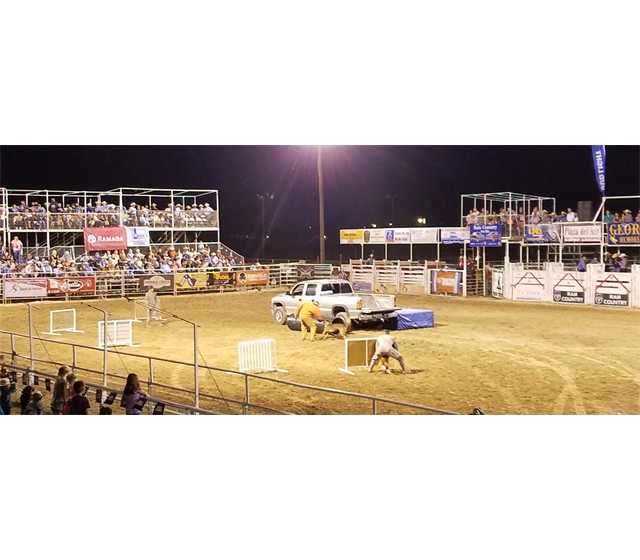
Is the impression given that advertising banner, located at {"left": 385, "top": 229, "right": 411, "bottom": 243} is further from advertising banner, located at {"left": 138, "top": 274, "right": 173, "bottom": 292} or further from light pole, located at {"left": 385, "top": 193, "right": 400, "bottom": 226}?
advertising banner, located at {"left": 138, "top": 274, "right": 173, "bottom": 292}

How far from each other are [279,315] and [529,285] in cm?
1103

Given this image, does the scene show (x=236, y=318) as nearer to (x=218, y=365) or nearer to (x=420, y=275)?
(x=218, y=365)

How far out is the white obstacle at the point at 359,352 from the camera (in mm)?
14188

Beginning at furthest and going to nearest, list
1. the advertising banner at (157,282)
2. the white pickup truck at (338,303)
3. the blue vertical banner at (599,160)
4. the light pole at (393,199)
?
the advertising banner at (157,282) → the light pole at (393,199) → the blue vertical banner at (599,160) → the white pickup truck at (338,303)

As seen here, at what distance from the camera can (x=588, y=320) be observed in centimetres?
2152

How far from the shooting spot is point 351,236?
35500 millimetres

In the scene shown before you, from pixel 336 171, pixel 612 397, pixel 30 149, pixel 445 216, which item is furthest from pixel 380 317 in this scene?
pixel 445 216

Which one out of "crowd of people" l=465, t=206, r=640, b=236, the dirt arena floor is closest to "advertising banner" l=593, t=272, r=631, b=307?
the dirt arena floor

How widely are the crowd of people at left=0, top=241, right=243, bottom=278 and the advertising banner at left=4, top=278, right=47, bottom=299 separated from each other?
23 cm

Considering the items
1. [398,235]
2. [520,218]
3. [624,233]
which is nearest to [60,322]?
[398,235]

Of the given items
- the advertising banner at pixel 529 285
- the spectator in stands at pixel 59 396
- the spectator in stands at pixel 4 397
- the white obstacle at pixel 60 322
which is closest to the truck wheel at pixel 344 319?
the white obstacle at pixel 60 322

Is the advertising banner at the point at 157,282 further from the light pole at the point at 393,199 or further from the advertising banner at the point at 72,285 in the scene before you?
the light pole at the point at 393,199

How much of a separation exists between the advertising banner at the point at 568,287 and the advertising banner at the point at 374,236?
9.43 m

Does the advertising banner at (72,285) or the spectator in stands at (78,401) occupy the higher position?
the advertising banner at (72,285)
